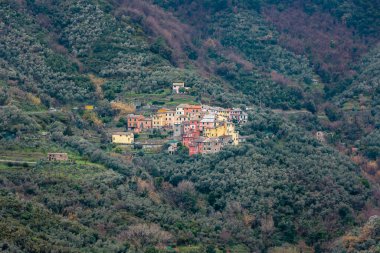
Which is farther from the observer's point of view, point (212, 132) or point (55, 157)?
point (212, 132)

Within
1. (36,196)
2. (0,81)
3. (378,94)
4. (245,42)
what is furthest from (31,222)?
(245,42)

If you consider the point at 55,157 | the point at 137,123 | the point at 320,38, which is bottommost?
the point at 55,157

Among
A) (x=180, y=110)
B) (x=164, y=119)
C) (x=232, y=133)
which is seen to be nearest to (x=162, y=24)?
(x=180, y=110)

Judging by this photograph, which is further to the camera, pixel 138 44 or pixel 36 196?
pixel 138 44

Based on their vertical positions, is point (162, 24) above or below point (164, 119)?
above

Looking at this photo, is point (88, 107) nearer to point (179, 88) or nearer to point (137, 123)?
point (137, 123)

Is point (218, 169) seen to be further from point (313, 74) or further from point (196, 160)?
point (313, 74)
